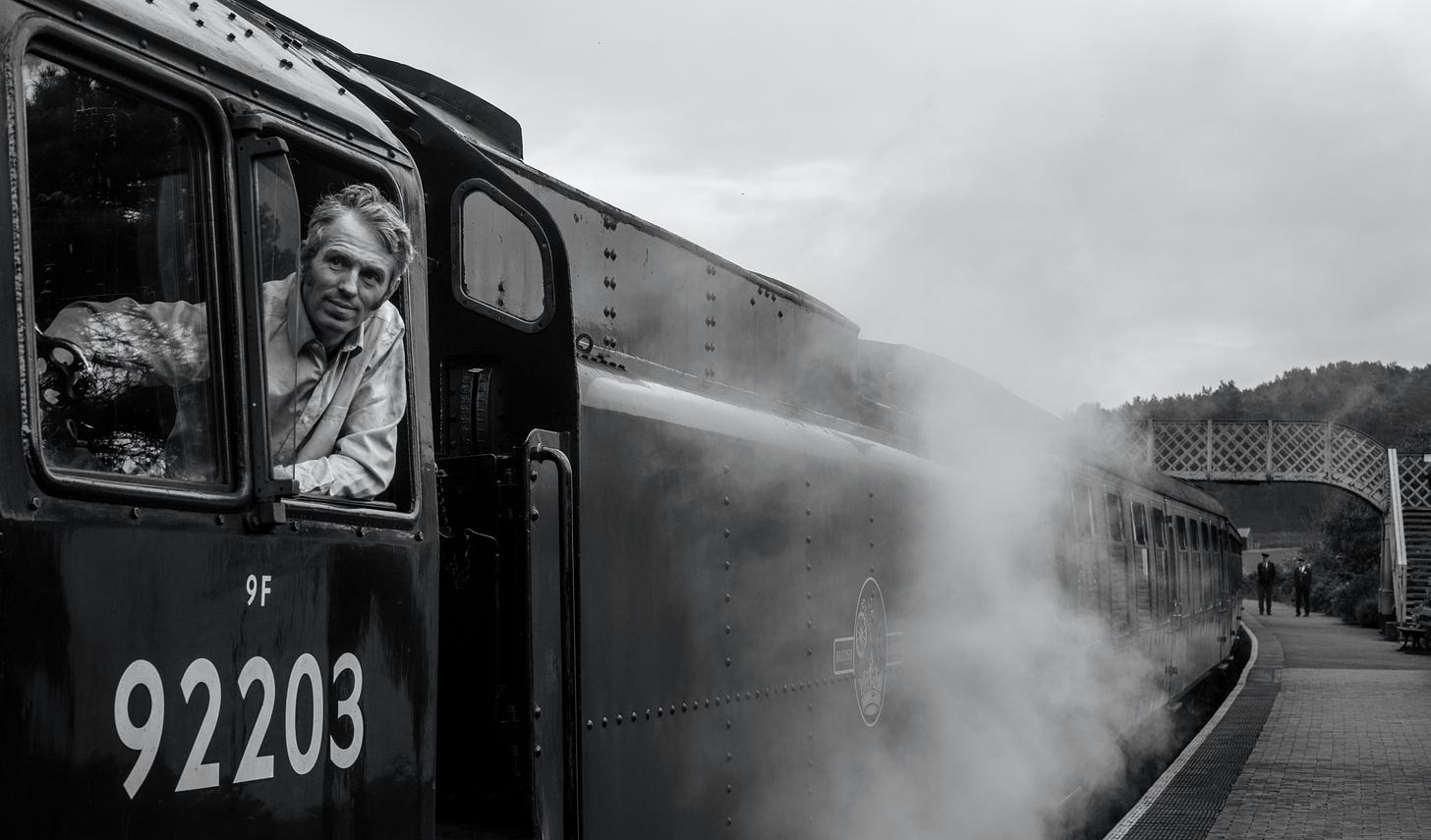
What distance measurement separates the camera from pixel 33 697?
6.45ft

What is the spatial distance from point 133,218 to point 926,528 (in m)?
4.49

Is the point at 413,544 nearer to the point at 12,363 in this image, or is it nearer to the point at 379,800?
the point at 379,800

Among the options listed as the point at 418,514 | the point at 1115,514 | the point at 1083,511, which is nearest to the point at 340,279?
the point at 418,514

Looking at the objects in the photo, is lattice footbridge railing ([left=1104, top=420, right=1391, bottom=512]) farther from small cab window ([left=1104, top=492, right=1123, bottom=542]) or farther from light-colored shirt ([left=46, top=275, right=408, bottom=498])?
light-colored shirt ([left=46, top=275, right=408, bottom=498])

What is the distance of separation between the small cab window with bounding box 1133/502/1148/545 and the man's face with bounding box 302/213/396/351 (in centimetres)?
1016

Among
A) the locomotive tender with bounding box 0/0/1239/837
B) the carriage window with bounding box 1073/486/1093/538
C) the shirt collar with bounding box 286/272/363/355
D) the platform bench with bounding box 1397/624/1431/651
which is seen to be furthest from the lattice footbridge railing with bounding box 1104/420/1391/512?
the shirt collar with bounding box 286/272/363/355

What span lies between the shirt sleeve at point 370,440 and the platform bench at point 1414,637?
946 inches

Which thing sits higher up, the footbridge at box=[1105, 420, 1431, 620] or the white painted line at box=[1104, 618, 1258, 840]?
the footbridge at box=[1105, 420, 1431, 620]

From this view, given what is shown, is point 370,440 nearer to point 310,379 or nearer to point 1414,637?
point 310,379

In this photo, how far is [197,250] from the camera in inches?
94.7

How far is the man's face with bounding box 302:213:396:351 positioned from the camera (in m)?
2.77

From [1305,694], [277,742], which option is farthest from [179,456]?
[1305,694]

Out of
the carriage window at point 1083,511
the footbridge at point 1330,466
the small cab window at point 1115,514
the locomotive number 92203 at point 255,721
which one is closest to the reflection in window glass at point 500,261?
the locomotive number 92203 at point 255,721

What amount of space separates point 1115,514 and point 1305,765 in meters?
2.38
